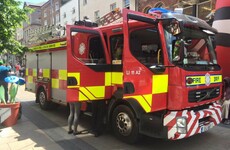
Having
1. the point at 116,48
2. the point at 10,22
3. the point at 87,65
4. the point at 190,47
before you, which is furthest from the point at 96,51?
the point at 10,22

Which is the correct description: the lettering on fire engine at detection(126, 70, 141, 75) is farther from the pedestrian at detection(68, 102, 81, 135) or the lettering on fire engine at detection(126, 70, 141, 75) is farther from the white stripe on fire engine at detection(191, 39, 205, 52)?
the pedestrian at detection(68, 102, 81, 135)

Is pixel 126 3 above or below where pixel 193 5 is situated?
above

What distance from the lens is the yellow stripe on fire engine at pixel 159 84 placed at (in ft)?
16.6

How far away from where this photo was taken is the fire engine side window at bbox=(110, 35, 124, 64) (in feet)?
20.5

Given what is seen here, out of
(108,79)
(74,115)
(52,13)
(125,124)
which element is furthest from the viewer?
(52,13)

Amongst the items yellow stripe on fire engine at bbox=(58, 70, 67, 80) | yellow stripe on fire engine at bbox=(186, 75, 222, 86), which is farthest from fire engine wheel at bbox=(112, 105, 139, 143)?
yellow stripe on fire engine at bbox=(58, 70, 67, 80)

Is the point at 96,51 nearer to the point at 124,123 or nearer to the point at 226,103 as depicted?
the point at 124,123

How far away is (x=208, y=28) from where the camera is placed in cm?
577

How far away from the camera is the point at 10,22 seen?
7.95m

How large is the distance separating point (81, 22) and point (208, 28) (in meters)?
2.88

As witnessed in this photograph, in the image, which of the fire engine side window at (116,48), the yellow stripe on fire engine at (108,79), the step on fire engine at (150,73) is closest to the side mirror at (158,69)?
the step on fire engine at (150,73)

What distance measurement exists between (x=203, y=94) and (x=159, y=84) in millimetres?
1001

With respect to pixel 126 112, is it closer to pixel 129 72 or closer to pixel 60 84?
pixel 129 72

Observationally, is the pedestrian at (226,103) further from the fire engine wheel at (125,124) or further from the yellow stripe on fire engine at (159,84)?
the yellow stripe on fire engine at (159,84)
